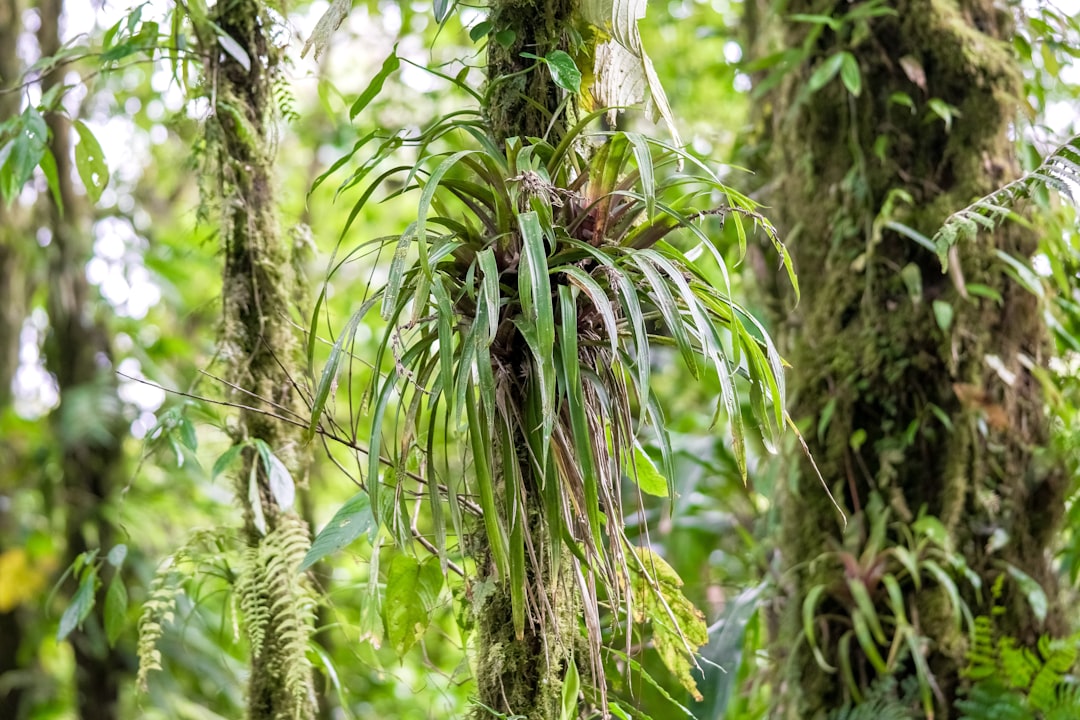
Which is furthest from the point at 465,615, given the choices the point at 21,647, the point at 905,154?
the point at 21,647

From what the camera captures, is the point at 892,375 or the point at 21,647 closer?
the point at 892,375

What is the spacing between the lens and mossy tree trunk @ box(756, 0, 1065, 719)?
154cm

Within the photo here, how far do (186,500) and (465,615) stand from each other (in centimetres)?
237

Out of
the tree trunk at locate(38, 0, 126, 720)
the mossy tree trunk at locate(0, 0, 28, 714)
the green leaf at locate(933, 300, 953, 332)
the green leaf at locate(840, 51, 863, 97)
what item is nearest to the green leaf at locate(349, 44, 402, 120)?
the green leaf at locate(840, 51, 863, 97)

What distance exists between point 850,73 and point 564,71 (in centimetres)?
88

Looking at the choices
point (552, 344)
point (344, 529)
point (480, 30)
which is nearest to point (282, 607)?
point (344, 529)

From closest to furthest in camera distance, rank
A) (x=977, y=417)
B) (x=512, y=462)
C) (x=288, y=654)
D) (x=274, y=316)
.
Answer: (x=512, y=462) < (x=288, y=654) < (x=274, y=316) < (x=977, y=417)

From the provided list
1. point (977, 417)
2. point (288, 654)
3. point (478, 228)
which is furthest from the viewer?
point (977, 417)

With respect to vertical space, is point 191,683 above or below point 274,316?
below

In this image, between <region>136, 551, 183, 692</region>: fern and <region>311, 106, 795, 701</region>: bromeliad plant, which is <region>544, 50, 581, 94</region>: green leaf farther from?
<region>136, 551, 183, 692</region>: fern

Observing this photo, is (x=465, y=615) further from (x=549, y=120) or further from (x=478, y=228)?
(x=549, y=120)

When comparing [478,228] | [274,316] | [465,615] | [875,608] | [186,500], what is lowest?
[875,608]

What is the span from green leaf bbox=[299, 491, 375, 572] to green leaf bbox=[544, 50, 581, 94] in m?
0.46

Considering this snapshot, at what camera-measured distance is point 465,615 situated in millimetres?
1042
